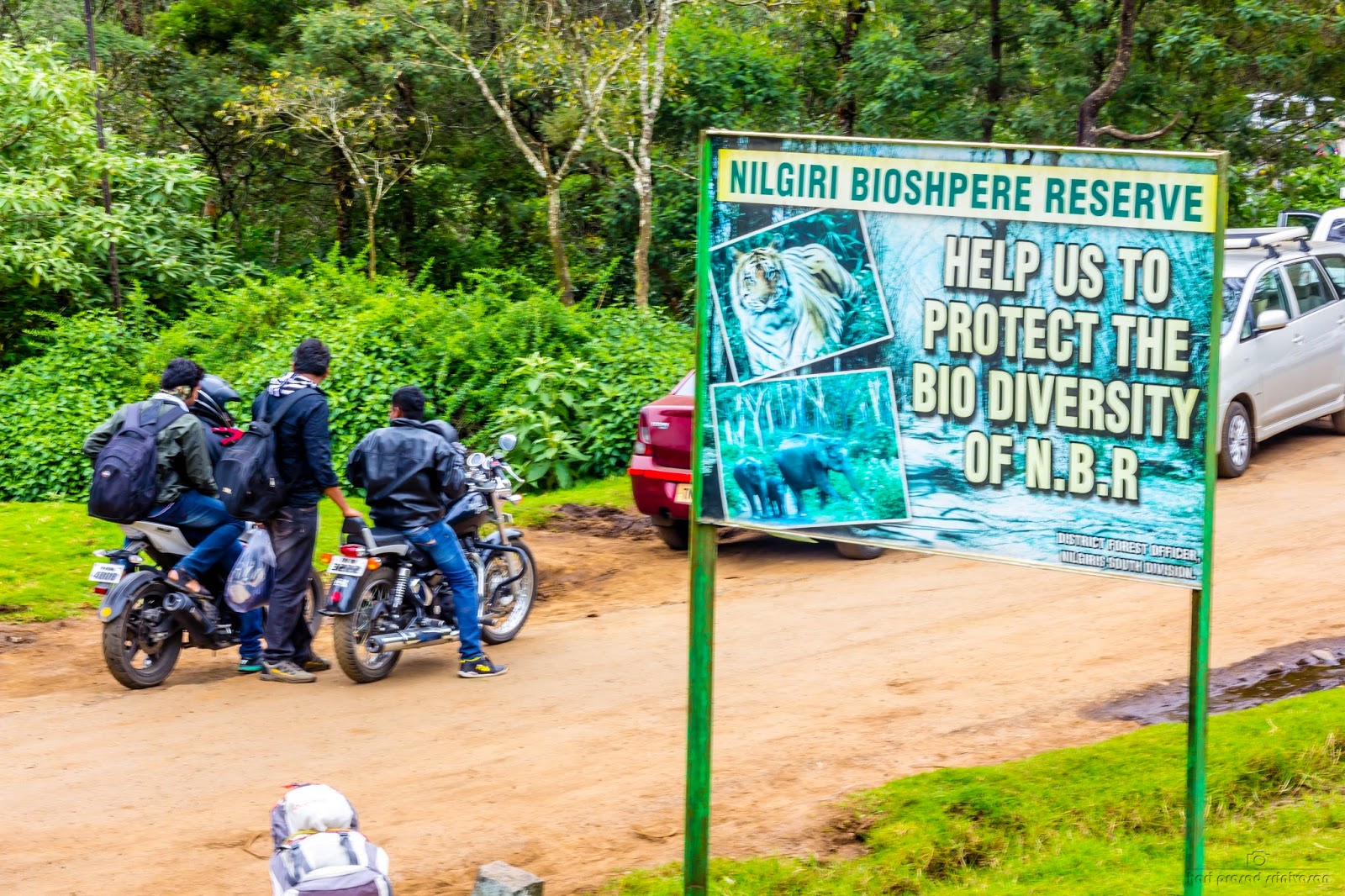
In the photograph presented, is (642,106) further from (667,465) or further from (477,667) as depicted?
(477,667)

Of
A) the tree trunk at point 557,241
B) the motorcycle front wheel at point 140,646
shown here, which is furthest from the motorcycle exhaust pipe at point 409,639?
the tree trunk at point 557,241

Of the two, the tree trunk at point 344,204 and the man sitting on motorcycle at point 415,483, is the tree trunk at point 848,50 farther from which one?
the man sitting on motorcycle at point 415,483

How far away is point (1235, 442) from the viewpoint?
1241cm

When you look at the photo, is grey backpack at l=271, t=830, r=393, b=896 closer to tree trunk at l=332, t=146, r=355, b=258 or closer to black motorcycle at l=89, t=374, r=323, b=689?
black motorcycle at l=89, t=374, r=323, b=689

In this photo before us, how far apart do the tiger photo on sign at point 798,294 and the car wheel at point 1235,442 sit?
28.7 feet

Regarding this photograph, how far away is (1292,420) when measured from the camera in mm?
13156

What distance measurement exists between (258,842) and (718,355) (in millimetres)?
2934

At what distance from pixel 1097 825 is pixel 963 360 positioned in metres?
2.40

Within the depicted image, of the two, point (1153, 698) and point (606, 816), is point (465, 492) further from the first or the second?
point (1153, 698)

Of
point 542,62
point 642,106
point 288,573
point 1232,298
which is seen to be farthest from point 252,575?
point 542,62

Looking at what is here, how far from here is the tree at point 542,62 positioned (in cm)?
1869

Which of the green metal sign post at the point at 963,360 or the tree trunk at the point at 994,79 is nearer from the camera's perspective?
the green metal sign post at the point at 963,360

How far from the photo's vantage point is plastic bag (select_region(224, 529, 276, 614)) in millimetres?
8031

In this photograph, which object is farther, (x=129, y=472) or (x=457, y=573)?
(x=457, y=573)
